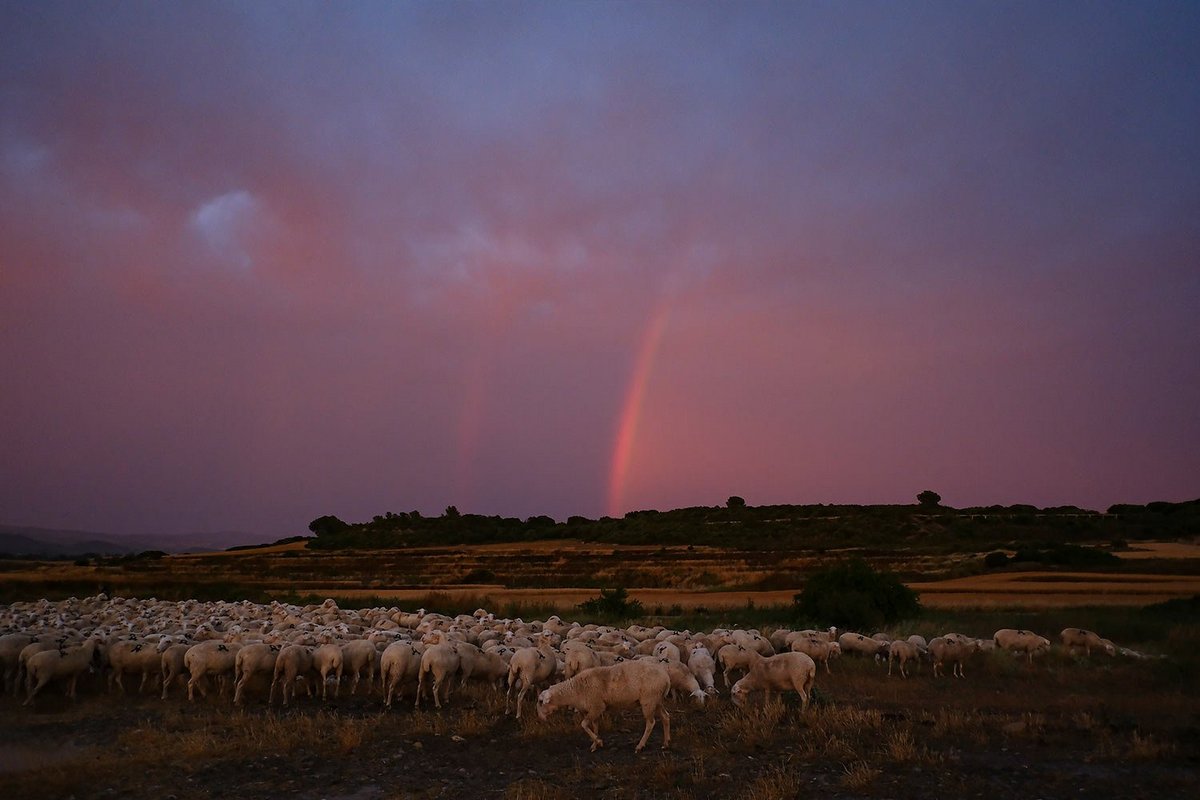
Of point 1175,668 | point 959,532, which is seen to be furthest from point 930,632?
point 959,532

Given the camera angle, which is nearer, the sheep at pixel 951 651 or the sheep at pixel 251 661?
the sheep at pixel 251 661

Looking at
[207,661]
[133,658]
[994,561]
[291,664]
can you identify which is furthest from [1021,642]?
[994,561]

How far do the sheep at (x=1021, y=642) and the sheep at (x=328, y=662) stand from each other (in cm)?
1415

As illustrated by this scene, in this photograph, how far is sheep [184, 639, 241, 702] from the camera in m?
13.7

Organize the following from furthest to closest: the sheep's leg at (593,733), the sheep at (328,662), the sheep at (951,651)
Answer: the sheep at (951,651) < the sheep at (328,662) < the sheep's leg at (593,733)

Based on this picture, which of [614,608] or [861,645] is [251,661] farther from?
[614,608]

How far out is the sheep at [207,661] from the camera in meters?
13.7

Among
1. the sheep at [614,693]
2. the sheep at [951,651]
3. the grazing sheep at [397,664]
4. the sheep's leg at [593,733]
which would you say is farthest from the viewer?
the sheep at [951,651]

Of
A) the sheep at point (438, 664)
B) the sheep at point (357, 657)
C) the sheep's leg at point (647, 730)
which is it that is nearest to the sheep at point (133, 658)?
the sheep at point (357, 657)

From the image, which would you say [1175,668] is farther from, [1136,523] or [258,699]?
[1136,523]

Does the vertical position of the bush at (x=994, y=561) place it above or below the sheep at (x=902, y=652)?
below

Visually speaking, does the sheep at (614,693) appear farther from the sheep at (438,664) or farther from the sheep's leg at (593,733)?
the sheep at (438,664)

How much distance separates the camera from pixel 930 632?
21484mm

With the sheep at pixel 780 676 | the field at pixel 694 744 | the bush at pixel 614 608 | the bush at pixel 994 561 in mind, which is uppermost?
the sheep at pixel 780 676
